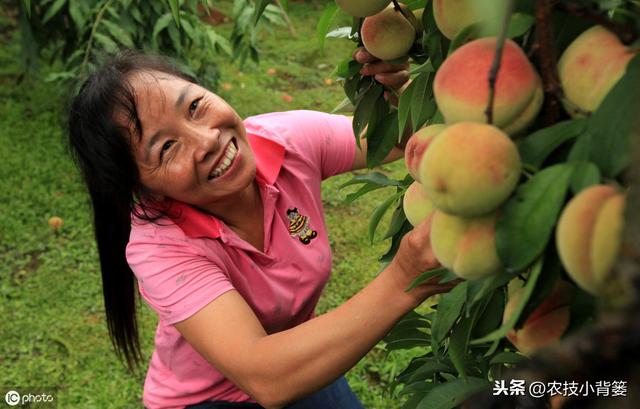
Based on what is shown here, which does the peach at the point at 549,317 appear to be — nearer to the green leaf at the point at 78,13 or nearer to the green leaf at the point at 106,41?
the green leaf at the point at 106,41

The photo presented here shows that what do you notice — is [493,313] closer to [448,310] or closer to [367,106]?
[448,310]

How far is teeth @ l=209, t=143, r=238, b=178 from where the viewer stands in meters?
1.37

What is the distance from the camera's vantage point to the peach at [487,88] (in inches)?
22.0

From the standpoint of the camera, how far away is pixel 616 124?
1.76 ft

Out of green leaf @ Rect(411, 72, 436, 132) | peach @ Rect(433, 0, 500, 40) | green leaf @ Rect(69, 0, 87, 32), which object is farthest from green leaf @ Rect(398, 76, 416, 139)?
green leaf @ Rect(69, 0, 87, 32)

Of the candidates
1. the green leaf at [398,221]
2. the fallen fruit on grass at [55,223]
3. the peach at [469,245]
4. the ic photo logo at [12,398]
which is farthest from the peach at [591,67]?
the fallen fruit on grass at [55,223]

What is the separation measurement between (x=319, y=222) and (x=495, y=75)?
1162 mm

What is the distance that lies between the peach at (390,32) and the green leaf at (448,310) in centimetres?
35

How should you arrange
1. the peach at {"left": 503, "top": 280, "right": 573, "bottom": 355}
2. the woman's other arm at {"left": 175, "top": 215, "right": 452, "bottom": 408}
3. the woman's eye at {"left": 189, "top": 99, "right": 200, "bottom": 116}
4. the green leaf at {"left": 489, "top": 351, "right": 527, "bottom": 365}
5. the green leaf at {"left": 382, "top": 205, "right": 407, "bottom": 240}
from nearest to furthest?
the peach at {"left": 503, "top": 280, "right": 573, "bottom": 355}, the green leaf at {"left": 489, "top": 351, "right": 527, "bottom": 365}, the woman's other arm at {"left": 175, "top": 215, "right": 452, "bottom": 408}, the green leaf at {"left": 382, "top": 205, "right": 407, "bottom": 240}, the woman's eye at {"left": 189, "top": 99, "right": 200, "bottom": 116}

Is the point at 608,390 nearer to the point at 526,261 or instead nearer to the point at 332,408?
the point at 526,261

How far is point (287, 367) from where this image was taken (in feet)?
3.70

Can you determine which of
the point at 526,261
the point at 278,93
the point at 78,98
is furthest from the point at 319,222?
the point at 278,93

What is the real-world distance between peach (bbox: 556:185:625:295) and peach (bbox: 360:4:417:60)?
Result: 0.51m

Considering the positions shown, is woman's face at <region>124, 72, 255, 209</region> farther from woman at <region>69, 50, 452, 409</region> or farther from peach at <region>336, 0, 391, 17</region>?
peach at <region>336, 0, 391, 17</region>
